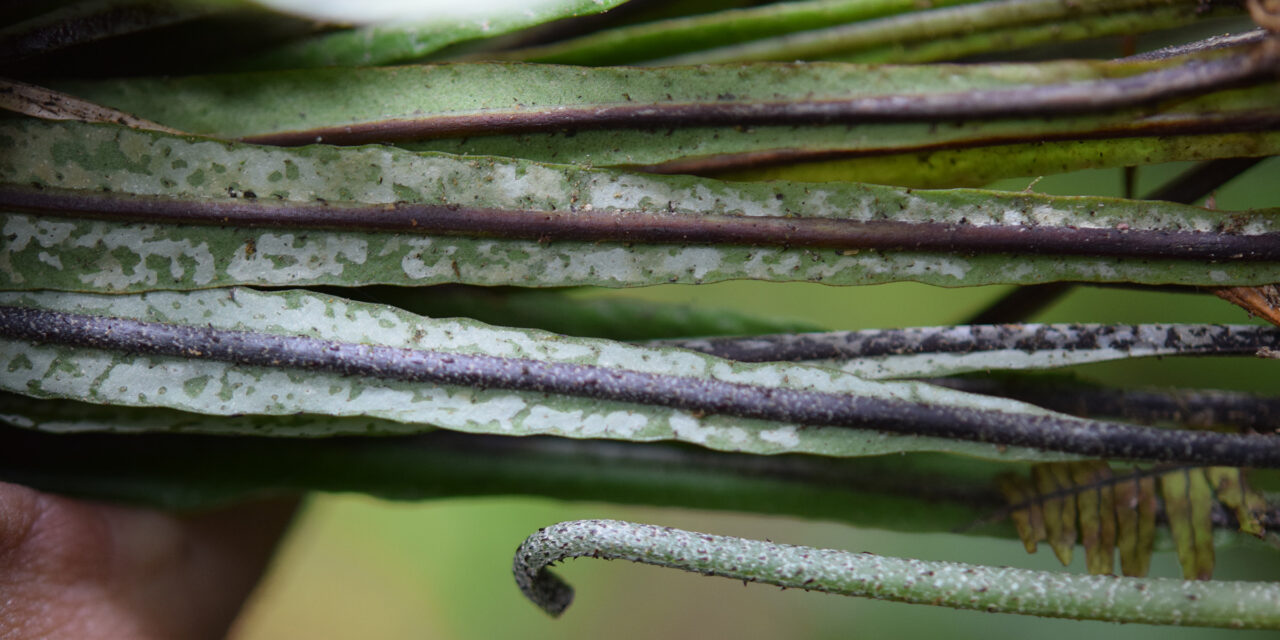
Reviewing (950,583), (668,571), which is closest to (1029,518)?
(950,583)

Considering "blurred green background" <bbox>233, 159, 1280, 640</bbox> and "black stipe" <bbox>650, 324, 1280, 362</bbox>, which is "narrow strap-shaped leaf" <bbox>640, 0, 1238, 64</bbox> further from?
"blurred green background" <bbox>233, 159, 1280, 640</bbox>

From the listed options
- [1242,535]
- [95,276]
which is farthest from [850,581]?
[95,276]

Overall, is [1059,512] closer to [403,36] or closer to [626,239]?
[626,239]

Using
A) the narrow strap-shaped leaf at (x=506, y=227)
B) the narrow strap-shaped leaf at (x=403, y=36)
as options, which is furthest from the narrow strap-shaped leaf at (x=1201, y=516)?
the narrow strap-shaped leaf at (x=403, y=36)

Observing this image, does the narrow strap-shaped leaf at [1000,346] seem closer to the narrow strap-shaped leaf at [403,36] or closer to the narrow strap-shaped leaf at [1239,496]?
the narrow strap-shaped leaf at [1239,496]

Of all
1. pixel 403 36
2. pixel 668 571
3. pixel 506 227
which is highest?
pixel 403 36

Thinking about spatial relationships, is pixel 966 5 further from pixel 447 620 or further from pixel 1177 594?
pixel 447 620
